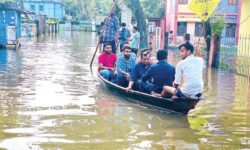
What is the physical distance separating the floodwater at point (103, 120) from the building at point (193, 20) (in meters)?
21.5

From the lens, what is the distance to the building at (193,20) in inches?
1332

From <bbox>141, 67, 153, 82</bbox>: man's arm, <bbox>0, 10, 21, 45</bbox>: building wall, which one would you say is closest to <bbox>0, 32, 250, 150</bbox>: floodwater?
<bbox>141, 67, 153, 82</bbox>: man's arm

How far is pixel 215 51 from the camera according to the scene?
59.6 feet

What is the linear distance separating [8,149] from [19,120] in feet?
5.99

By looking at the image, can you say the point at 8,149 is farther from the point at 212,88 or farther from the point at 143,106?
the point at 212,88

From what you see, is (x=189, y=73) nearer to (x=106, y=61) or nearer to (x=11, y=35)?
(x=106, y=61)

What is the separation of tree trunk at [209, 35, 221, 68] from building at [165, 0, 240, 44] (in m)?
14.4

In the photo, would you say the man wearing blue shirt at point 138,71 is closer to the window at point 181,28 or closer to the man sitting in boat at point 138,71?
the man sitting in boat at point 138,71

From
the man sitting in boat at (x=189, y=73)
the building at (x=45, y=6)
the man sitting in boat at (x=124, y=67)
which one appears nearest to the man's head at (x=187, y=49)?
the man sitting in boat at (x=189, y=73)

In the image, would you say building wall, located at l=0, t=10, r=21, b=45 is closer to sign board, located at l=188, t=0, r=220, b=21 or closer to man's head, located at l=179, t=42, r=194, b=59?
sign board, located at l=188, t=0, r=220, b=21

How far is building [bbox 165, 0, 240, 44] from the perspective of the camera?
33.8 metres

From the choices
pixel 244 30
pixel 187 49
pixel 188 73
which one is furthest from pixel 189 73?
pixel 244 30

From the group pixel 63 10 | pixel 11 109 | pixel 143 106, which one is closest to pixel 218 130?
pixel 143 106

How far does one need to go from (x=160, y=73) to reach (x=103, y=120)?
176 cm
